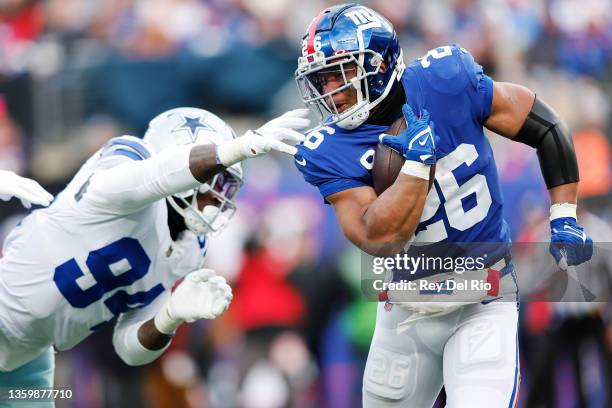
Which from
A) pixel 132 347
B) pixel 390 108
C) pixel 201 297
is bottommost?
pixel 132 347

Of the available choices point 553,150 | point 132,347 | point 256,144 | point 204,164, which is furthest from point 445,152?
point 132,347

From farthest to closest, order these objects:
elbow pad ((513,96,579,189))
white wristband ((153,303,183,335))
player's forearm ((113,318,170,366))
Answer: player's forearm ((113,318,170,366))
white wristband ((153,303,183,335))
elbow pad ((513,96,579,189))

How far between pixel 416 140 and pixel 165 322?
1.29 metres

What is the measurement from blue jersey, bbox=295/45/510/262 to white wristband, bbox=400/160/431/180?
237 mm

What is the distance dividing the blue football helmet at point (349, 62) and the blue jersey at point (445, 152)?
3.0 inches

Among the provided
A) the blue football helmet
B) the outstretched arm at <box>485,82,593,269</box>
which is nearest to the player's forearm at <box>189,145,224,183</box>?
the blue football helmet

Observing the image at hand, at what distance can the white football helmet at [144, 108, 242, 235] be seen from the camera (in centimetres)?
457

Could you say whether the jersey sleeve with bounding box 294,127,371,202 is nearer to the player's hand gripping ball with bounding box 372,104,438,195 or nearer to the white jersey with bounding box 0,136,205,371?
the player's hand gripping ball with bounding box 372,104,438,195

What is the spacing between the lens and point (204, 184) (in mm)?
4574

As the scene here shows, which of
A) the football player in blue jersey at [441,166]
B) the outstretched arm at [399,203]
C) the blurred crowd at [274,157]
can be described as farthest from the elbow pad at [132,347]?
the blurred crowd at [274,157]

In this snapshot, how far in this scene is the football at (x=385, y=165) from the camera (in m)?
3.99

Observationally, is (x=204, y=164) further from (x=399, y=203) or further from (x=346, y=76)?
(x=399, y=203)

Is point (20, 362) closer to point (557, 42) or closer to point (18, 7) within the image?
point (557, 42)

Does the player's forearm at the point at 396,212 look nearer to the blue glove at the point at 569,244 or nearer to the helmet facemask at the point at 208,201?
the blue glove at the point at 569,244
